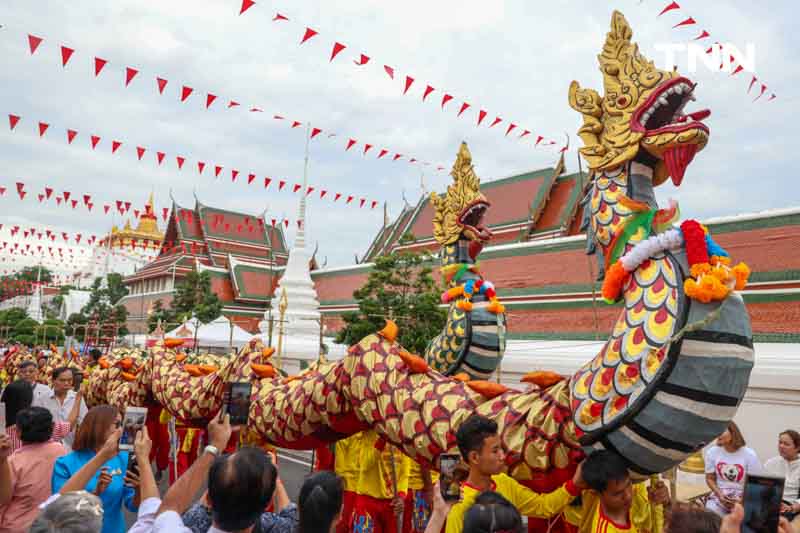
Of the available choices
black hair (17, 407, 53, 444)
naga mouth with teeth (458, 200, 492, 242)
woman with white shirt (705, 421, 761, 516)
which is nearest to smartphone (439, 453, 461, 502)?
black hair (17, 407, 53, 444)


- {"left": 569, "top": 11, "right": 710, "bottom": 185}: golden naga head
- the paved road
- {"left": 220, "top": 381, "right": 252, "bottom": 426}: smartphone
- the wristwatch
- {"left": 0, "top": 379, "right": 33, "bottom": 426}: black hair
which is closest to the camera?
the wristwatch

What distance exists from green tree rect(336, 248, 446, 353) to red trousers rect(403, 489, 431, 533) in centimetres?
676

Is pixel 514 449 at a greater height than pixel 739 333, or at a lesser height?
lesser

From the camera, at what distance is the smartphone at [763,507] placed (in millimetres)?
2047

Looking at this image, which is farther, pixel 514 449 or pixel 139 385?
pixel 139 385

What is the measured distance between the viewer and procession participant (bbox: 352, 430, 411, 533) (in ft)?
14.8

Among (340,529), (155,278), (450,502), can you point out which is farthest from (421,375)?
(155,278)

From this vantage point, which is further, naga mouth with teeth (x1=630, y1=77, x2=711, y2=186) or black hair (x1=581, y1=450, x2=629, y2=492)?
naga mouth with teeth (x1=630, y1=77, x2=711, y2=186)

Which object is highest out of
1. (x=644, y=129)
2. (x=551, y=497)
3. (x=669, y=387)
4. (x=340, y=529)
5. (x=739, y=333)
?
(x=644, y=129)

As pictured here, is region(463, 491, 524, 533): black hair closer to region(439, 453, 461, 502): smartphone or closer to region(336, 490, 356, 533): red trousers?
region(439, 453, 461, 502): smartphone

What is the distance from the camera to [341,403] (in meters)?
4.23

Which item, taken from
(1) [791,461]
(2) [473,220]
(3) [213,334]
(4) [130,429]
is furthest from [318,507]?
(3) [213,334]

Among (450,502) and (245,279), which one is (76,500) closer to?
(450,502)

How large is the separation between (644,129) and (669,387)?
1386 mm
